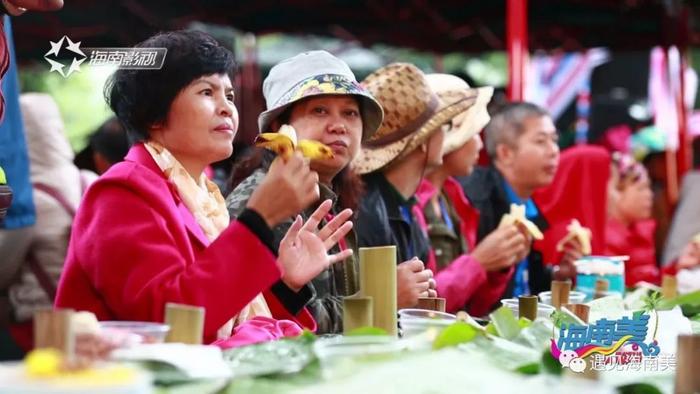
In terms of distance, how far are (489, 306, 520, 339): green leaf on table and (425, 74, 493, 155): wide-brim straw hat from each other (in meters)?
2.08

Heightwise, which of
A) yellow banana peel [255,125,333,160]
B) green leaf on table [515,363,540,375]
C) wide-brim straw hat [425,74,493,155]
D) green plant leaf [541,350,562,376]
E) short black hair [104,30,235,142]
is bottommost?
green leaf on table [515,363,540,375]

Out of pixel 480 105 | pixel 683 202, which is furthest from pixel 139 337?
pixel 683 202

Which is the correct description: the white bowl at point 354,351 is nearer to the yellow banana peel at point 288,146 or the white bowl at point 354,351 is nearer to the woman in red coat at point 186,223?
the woman in red coat at point 186,223

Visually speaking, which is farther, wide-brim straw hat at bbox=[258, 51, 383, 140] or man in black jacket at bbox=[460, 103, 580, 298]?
man in black jacket at bbox=[460, 103, 580, 298]

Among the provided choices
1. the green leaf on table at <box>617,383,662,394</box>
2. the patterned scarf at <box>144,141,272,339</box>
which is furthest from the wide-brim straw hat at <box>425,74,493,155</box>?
the green leaf on table at <box>617,383,662,394</box>

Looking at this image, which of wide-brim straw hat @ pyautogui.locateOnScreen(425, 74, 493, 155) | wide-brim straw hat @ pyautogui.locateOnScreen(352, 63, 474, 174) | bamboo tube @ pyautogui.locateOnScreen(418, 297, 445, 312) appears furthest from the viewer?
wide-brim straw hat @ pyautogui.locateOnScreen(425, 74, 493, 155)

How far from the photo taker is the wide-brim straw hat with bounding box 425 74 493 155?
4.36 metres

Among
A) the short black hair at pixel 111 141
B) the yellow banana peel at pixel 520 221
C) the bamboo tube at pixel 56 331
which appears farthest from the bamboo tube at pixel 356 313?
the short black hair at pixel 111 141

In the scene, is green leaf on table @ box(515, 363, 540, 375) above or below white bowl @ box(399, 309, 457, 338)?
below

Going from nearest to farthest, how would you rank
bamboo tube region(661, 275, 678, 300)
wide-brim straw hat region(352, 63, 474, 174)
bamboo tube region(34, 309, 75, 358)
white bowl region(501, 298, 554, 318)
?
bamboo tube region(34, 309, 75, 358)
white bowl region(501, 298, 554, 318)
bamboo tube region(661, 275, 678, 300)
wide-brim straw hat region(352, 63, 474, 174)

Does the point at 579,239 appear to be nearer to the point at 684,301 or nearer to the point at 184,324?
the point at 684,301

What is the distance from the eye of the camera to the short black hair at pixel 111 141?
191 inches

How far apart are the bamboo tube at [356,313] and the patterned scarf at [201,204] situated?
355 millimetres

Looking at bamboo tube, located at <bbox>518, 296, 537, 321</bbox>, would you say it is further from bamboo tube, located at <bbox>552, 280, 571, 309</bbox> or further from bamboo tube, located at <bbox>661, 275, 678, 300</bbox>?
bamboo tube, located at <bbox>661, 275, 678, 300</bbox>
